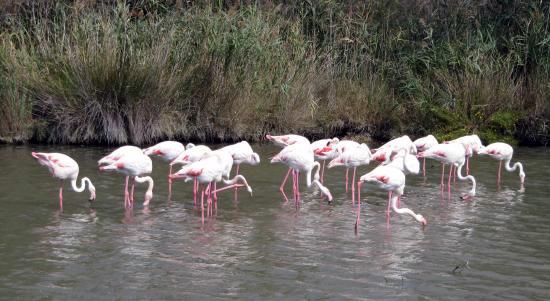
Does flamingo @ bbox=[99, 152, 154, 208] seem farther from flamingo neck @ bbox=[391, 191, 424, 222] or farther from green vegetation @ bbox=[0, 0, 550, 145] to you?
green vegetation @ bbox=[0, 0, 550, 145]

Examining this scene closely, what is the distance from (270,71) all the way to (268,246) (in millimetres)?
7662

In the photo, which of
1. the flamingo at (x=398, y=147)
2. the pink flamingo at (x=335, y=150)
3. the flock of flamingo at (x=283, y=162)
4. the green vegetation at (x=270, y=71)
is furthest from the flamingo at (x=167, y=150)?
the green vegetation at (x=270, y=71)

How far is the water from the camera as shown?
263 inches

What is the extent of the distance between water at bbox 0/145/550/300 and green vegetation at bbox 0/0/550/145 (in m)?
2.70

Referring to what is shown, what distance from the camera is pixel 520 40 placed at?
1617cm

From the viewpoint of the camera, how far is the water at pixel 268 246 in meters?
6.68

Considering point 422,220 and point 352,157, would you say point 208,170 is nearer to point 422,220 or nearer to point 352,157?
point 352,157

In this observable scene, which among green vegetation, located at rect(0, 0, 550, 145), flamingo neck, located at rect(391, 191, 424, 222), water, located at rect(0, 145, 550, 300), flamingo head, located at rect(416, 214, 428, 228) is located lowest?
water, located at rect(0, 145, 550, 300)

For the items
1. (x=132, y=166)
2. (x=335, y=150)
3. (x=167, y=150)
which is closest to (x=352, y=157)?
(x=335, y=150)

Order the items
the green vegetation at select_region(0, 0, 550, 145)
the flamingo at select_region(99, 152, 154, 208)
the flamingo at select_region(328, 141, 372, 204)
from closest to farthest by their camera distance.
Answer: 1. the flamingo at select_region(99, 152, 154, 208)
2. the flamingo at select_region(328, 141, 372, 204)
3. the green vegetation at select_region(0, 0, 550, 145)

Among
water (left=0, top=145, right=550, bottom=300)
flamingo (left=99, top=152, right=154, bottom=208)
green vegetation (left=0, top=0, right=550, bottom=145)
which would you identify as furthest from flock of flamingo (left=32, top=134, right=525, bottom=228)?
green vegetation (left=0, top=0, right=550, bottom=145)

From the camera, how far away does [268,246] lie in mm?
8016

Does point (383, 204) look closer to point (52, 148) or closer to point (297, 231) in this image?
point (297, 231)

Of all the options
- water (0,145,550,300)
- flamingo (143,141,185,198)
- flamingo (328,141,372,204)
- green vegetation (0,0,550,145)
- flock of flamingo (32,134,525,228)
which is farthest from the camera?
green vegetation (0,0,550,145)
